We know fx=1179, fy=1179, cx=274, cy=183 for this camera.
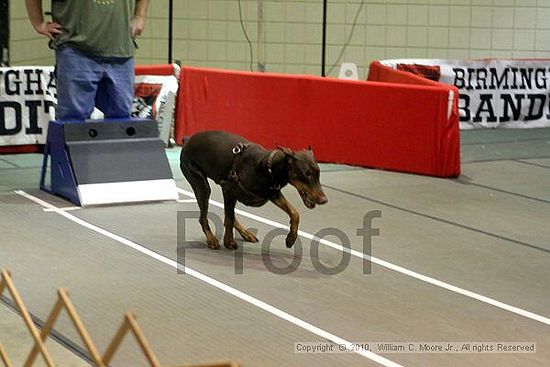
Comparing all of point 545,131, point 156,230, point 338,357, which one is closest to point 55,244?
point 156,230

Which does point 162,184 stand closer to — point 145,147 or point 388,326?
point 145,147

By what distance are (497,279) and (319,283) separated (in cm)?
112

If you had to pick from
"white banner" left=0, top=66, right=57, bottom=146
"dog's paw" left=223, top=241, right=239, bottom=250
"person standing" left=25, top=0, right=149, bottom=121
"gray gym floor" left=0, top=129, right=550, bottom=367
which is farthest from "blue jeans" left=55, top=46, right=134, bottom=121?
"dog's paw" left=223, top=241, right=239, bottom=250

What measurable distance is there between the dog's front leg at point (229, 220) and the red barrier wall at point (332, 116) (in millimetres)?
3383

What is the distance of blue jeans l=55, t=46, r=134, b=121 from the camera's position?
31.0ft

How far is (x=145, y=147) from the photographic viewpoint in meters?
9.62

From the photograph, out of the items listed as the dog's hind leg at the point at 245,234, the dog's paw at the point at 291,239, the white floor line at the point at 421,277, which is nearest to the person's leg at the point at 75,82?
the white floor line at the point at 421,277

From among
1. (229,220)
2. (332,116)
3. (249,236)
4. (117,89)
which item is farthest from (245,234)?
(332,116)

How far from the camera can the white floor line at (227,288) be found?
5879 mm

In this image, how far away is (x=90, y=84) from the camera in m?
9.54

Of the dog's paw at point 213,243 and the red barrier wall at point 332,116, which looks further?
the red barrier wall at point 332,116

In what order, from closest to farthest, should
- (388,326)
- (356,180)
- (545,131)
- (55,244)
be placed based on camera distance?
(388,326) < (55,244) < (356,180) < (545,131)

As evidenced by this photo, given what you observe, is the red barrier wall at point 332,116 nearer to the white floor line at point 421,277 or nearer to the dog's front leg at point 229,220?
the white floor line at point 421,277

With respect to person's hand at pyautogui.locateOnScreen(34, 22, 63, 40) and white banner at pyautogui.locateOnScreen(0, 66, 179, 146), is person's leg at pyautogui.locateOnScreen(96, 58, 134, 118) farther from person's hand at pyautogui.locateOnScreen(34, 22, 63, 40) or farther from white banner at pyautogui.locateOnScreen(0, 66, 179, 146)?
white banner at pyautogui.locateOnScreen(0, 66, 179, 146)
